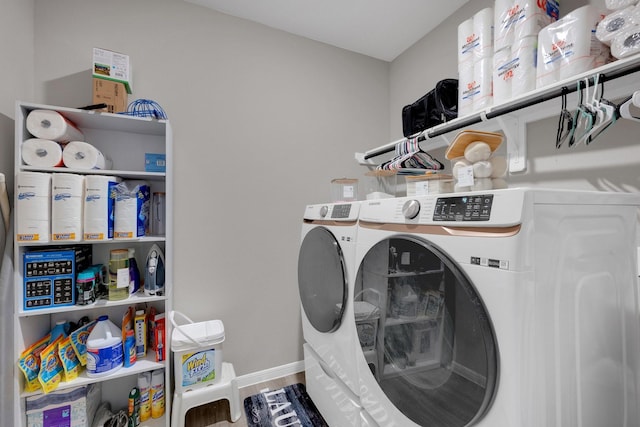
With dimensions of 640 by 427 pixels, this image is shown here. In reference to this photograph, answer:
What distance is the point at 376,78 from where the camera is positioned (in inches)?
98.9

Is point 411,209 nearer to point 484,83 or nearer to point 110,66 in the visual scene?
point 484,83

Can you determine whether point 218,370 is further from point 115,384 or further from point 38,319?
point 38,319

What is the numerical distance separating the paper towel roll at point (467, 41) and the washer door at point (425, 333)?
3.84 feet

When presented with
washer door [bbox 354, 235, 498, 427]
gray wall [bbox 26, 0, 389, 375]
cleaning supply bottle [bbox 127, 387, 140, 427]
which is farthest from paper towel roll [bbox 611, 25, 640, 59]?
Answer: cleaning supply bottle [bbox 127, 387, 140, 427]

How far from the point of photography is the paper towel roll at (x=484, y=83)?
54.3 inches

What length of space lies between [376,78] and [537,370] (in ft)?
8.06

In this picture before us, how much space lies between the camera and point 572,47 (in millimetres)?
1045

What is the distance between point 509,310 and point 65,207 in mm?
1834

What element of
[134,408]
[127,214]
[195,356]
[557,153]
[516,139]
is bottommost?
[134,408]

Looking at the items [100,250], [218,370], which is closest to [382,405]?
[218,370]

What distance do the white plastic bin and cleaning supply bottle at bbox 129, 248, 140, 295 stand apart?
258mm

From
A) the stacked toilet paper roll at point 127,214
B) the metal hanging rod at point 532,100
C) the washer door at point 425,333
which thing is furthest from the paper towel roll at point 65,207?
the metal hanging rod at point 532,100

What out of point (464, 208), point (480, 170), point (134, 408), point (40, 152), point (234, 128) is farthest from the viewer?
point (234, 128)

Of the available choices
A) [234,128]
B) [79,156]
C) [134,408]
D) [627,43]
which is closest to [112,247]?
[79,156]
